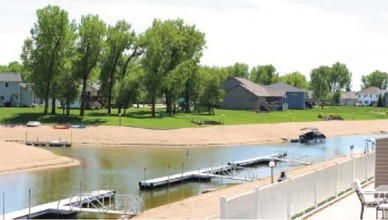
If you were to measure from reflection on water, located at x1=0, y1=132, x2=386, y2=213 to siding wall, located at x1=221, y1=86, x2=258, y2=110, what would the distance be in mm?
50259

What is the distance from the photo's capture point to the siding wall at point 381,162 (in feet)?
65.2

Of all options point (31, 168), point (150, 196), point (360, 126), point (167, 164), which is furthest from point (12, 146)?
point (360, 126)

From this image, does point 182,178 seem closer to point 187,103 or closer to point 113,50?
point 113,50

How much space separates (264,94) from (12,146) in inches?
3048

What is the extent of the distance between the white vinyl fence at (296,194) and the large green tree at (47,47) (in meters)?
66.6

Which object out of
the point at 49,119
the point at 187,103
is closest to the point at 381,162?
the point at 49,119

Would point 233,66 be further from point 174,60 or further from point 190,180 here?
point 190,180

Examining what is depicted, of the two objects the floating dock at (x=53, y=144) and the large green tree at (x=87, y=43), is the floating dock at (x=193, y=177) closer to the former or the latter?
the floating dock at (x=53, y=144)

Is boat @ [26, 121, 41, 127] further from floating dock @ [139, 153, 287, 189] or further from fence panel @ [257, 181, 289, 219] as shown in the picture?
fence panel @ [257, 181, 289, 219]

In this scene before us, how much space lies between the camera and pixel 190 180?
3894cm

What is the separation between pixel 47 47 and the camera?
281 ft

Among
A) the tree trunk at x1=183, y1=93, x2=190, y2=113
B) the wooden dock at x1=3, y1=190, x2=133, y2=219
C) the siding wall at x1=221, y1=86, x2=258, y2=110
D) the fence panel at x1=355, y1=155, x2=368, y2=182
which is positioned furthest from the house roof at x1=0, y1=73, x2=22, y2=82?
the fence panel at x1=355, y1=155, x2=368, y2=182

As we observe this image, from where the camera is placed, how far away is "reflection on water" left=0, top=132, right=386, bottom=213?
1291 inches

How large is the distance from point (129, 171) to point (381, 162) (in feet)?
84.5
